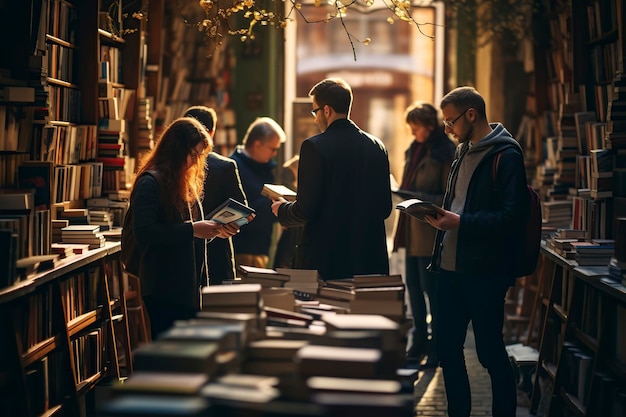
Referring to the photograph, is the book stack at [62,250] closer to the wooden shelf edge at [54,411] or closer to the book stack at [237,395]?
the wooden shelf edge at [54,411]

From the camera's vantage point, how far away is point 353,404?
9.27 feet

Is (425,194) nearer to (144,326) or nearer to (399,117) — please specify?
(144,326)

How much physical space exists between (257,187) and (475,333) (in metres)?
2.74

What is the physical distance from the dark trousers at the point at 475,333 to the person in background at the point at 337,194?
0.65 m

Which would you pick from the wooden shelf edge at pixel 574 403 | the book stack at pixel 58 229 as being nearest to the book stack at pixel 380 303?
the wooden shelf edge at pixel 574 403

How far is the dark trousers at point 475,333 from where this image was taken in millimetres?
4656

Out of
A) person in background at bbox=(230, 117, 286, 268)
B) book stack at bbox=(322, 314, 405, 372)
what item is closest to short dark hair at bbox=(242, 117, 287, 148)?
person in background at bbox=(230, 117, 286, 268)

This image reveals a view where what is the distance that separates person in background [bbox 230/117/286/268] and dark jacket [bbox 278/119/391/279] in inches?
61.4

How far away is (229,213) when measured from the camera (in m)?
4.78

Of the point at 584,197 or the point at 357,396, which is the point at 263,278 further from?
the point at 584,197

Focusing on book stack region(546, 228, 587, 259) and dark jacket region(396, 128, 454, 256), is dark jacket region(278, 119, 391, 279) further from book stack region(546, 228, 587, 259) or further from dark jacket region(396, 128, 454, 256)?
dark jacket region(396, 128, 454, 256)

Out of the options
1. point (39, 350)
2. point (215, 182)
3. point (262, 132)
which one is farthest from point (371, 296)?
point (262, 132)

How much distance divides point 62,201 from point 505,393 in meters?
3.08

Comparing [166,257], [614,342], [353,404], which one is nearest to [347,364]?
[353,404]
